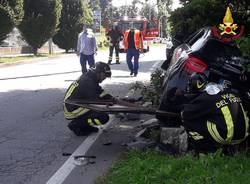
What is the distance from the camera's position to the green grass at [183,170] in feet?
15.5

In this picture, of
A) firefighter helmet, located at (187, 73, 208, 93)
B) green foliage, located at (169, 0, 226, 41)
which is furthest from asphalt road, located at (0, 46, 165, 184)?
green foliage, located at (169, 0, 226, 41)

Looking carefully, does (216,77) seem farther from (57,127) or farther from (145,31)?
(145,31)

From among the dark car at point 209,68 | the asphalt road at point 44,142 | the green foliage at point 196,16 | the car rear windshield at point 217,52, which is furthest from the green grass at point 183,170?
the green foliage at point 196,16

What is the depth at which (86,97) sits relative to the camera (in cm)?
745

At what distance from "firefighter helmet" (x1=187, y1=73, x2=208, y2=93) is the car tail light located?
0.71 feet

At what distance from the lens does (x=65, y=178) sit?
549 centimetres

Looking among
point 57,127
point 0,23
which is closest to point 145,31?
point 0,23

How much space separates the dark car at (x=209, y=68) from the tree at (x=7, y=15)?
18377 millimetres

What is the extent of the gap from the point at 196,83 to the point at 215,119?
2.24 ft

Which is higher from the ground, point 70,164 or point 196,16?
point 196,16

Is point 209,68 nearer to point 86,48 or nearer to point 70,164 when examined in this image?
point 70,164

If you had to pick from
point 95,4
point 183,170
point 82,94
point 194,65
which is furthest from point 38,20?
point 95,4

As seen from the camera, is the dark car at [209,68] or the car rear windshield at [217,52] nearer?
the dark car at [209,68]

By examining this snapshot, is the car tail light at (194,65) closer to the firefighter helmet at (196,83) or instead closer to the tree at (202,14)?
the firefighter helmet at (196,83)
